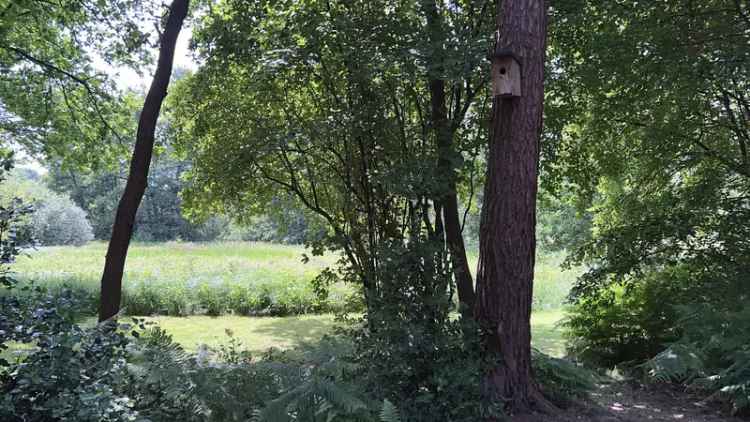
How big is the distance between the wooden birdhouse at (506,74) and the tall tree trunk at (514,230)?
0.10 metres

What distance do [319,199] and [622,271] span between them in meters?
3.34

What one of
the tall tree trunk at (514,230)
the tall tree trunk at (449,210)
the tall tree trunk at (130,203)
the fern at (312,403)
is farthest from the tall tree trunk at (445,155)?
the tall tree trunk at (130,203)

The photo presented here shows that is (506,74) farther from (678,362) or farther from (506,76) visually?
(678,362)

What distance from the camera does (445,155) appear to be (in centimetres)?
416

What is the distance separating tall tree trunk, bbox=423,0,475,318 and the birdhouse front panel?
1.49 feet

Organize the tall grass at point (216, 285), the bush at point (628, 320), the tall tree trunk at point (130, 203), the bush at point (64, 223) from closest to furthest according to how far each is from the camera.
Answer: the tall tree trunk at point (130, 203), the bush at point (628, 320), the tall grass at point (216, 285), the bush at point (64, 223)

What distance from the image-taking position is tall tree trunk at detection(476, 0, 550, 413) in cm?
352

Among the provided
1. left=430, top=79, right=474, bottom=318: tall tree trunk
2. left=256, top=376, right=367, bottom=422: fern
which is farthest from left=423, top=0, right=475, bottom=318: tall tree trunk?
left=256, top=376, right=367, bottom=422: fern

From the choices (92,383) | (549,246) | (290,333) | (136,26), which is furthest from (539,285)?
(92,383)

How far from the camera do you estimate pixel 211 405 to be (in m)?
3.07

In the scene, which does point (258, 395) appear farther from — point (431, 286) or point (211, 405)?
point (431, 286)

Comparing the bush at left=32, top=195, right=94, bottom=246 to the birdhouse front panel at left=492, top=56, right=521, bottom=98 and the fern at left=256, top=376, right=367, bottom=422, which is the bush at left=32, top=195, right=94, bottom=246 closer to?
the fern at left=256, top=376, right=367, bottom=422

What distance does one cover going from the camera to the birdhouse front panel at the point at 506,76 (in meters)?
3.48

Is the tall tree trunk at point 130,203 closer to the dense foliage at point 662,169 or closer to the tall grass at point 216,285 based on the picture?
the dense foliage at point 662,169
